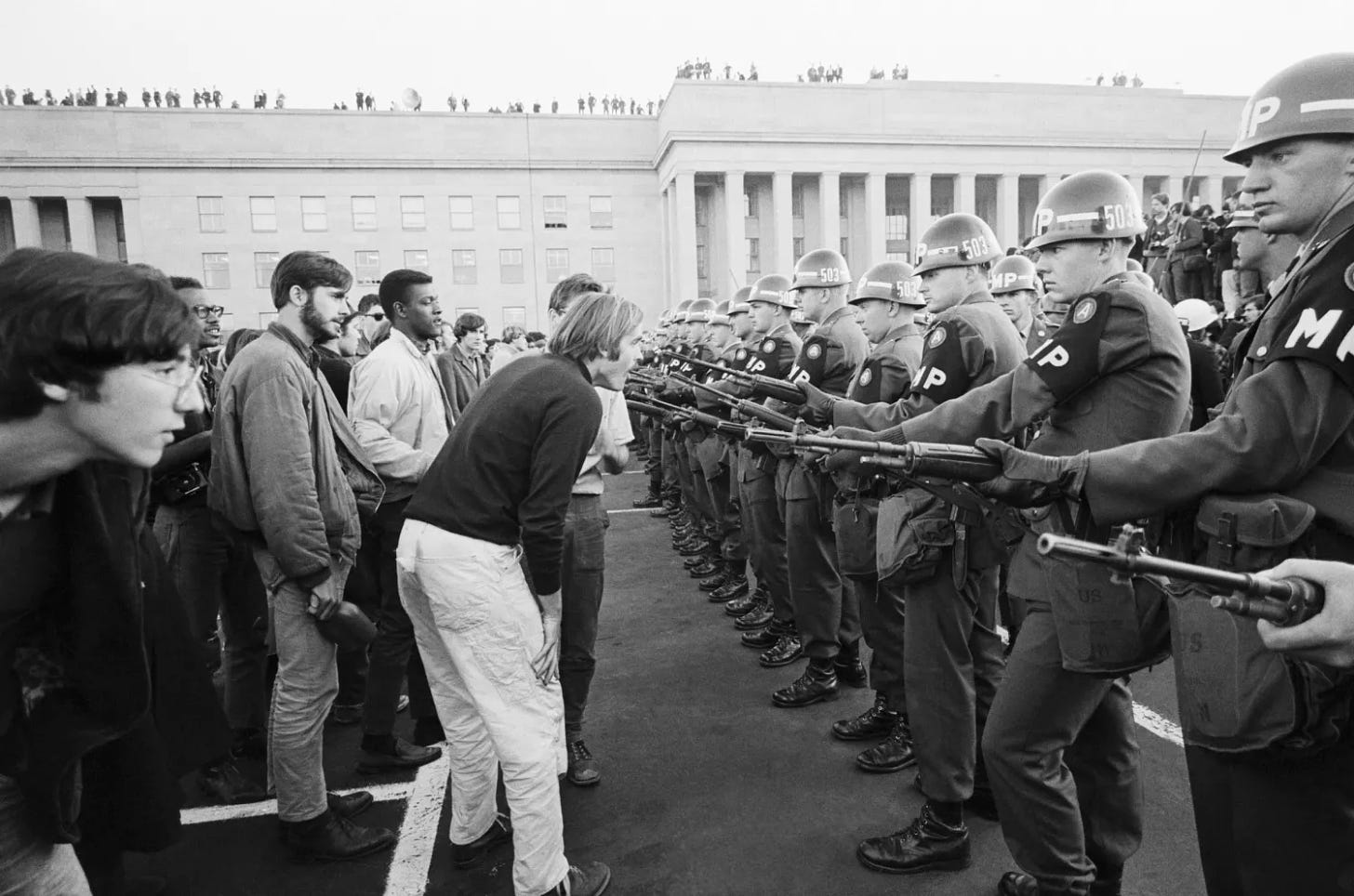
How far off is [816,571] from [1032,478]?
10.6ft

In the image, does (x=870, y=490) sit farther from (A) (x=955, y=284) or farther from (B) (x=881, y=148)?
(B) (x=881, y=148)

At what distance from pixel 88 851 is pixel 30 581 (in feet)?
2.51

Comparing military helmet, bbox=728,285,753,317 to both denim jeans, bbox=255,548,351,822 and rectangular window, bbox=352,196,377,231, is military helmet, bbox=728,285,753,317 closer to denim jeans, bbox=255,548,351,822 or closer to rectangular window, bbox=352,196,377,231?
denim jeans, bbox=255,548,351,822

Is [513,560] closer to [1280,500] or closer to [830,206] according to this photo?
[1280,500]

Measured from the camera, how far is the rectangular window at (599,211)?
50.0 metres

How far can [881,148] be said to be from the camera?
48219 mm

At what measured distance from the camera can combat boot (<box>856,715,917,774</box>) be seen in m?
4.27

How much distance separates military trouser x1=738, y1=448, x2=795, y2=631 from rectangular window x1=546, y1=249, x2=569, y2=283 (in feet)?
143

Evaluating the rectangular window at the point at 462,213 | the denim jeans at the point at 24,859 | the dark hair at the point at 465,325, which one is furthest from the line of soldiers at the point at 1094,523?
the rectangular window at the point at 462,213

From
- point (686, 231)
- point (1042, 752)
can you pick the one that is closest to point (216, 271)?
point (686, 231)

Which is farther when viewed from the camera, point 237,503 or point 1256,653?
point 237,503

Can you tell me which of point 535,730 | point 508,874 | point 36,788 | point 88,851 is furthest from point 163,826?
point 508,874

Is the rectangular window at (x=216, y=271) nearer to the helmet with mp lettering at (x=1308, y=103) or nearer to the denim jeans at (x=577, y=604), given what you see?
the denim jeans at (x=577, y=604)

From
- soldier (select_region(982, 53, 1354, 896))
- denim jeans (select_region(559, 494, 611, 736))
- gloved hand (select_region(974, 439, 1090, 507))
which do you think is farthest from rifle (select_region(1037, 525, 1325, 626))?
denim jeans (select_region(559, 494, 611, 736))
